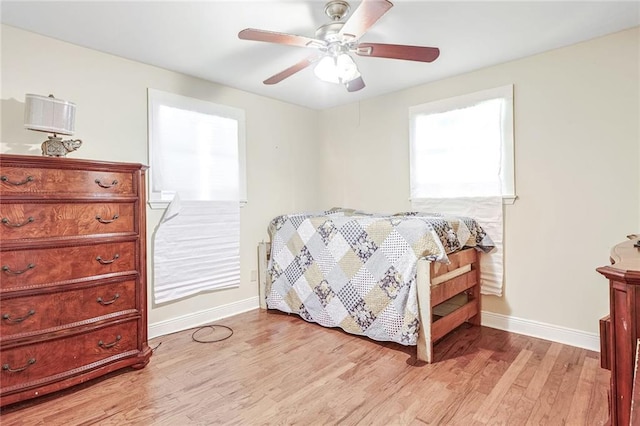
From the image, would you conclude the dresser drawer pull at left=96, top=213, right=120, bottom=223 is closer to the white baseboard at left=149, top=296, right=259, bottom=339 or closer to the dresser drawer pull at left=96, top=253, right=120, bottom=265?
the dresser drawer pull at left=96, top=253, right=120, bottom=265

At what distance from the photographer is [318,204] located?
4.12 meters

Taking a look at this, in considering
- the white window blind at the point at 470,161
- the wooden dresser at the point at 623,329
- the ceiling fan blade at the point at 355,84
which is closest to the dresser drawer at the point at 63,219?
the ceiling fan blade at the point at 355,84

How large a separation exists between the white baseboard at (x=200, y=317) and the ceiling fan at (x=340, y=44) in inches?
86.6

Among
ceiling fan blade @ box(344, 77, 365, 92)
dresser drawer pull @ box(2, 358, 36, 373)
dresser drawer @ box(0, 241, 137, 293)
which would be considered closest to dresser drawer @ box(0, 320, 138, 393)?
dresser drawer pull @ box(2, 358, 36, 373)

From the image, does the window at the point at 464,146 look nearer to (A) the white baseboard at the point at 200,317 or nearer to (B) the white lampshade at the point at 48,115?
(A) the white baseboard at the point at 200,317

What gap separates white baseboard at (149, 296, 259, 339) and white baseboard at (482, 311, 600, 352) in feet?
7.25

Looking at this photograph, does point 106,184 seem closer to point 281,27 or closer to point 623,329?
point 281,27

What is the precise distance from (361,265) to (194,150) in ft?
5.83

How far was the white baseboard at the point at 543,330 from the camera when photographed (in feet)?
7.83

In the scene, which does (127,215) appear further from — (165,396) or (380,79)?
(380,79)

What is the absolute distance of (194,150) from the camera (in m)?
2.97

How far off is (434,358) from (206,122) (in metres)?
2.69

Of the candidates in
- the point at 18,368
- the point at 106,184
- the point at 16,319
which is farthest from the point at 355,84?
the point at 18,368

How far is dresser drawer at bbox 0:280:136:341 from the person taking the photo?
5.56ft
